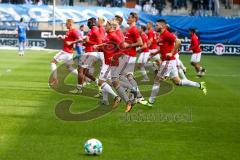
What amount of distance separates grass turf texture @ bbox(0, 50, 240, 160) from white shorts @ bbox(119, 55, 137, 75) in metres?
1.19

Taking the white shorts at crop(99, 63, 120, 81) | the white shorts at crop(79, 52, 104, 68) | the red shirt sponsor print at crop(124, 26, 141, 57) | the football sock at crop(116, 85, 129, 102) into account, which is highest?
the red shirt sponsor print at crop(124, 26, 141, 57)

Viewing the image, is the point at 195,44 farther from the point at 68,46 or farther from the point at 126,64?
the point at 126,64

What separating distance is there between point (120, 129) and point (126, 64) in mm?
5385

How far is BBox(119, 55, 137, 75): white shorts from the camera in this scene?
1966 cm

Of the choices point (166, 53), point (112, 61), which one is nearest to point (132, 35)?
point (112, 61)

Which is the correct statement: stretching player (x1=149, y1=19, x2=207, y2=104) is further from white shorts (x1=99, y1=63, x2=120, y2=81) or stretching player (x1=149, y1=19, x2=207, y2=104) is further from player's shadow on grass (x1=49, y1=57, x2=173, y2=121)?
player's shadow on grass (x1=49, y1=57, x2=173, y2=121)

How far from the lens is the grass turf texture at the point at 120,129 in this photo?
40.4 ft

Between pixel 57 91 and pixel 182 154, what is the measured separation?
11.1m

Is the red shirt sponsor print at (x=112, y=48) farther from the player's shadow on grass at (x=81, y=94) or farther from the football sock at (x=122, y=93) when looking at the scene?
the player's shadow on grass at (x=81, y=94)

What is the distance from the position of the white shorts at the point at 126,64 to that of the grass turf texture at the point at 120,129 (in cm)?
119

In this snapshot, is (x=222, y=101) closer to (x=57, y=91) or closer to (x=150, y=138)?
(x=57, y=91)

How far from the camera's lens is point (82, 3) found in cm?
5944

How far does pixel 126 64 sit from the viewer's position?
65.7 feet

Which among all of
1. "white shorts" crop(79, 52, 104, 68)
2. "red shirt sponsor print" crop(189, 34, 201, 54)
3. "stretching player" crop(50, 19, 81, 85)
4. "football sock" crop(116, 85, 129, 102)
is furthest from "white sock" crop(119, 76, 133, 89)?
"red shirt sponsor print" crop(189, 34, 201, 54)
